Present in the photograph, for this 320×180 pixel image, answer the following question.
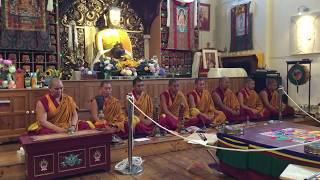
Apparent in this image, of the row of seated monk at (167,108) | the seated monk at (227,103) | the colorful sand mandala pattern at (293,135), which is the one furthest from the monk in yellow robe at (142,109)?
the colorful sand mandala pattern at (293,135)

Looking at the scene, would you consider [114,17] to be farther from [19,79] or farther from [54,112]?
[54,112]

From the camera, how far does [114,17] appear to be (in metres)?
8.37

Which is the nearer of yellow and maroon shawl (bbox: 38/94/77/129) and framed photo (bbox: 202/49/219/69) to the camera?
yellow and maroon shawl (bbox: 38/94/77/129)

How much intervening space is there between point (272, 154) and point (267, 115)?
429cm

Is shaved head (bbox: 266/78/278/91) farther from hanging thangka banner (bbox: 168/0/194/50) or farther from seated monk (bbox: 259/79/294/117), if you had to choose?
hanging thangka banner (bbox: 168/0/194/50)

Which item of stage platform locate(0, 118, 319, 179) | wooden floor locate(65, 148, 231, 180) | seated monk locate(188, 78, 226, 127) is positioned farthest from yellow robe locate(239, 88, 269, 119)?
wooden floor locate(65, 148, 231, 180)

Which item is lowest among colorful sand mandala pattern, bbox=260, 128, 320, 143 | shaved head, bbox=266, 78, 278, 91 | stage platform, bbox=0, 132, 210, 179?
stage platform, bbox=0, 132, 210, 179

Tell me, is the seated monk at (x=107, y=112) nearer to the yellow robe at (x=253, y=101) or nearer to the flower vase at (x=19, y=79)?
the flower vase at (x=19, y=79)

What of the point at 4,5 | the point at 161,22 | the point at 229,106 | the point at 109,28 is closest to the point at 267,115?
the point at 229,106

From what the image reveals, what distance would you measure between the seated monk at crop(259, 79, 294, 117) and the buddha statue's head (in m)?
4.11

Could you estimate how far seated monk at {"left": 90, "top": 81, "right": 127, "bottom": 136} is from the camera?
16.8 feet

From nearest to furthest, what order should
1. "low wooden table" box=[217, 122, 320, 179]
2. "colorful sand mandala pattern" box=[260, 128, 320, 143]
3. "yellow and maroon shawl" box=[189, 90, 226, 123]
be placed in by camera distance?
"low wooden table" box=[217, 122, 320, 179]
"colorful sand mandala pattern" box=[260, 128, 320, 143]
"yellow and maroon shawl" box=[189, 90, 226, 123]

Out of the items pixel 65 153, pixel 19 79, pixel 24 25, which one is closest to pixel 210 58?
pixel 24 25

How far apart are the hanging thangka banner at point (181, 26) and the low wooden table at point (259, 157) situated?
18.5 feet
